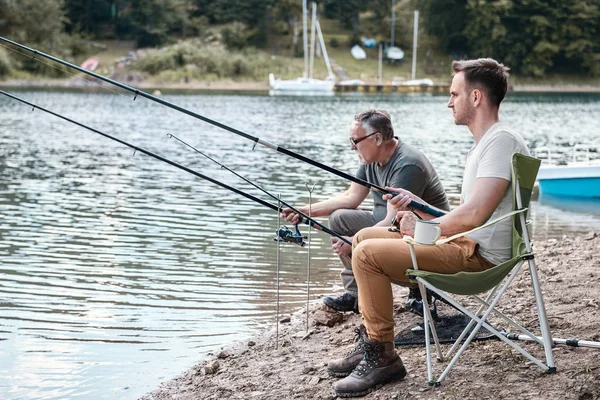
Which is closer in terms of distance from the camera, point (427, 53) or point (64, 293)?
point (64, 293)

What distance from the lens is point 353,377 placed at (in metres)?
4.16

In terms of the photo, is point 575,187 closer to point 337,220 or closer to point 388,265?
point 337,220

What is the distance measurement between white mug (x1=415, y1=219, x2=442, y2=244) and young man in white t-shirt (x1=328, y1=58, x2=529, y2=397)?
104 mm

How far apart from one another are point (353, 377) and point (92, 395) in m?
1.67

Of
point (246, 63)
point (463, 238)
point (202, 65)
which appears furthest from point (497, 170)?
point (246, 63)

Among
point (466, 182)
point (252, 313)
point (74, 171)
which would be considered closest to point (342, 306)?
point (252, 313)

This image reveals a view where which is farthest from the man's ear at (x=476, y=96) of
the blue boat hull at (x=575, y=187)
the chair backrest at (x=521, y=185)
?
the blue boat hull at (x=575, y=187)

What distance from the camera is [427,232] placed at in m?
3.91

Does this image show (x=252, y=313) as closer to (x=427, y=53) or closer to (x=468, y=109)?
(x=468, y=109)

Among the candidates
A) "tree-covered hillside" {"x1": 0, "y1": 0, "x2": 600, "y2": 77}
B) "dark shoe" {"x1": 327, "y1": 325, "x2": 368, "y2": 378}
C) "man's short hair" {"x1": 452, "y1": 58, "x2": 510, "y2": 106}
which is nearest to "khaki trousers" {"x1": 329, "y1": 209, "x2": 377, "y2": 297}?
"dark shoe" {"x1": 327, "y1": 325, "x2": 368, "y2": 378}

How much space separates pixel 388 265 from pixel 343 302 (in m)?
1.77

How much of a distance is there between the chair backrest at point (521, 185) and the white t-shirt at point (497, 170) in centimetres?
6

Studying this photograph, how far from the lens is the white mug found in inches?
154

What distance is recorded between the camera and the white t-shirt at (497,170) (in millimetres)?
3991
